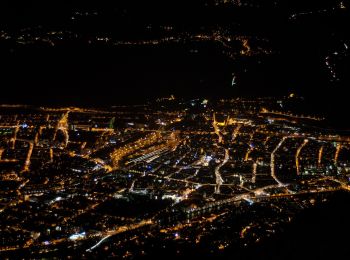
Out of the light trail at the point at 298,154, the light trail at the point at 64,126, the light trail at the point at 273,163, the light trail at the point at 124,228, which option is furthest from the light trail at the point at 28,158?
the light trail at the point at 298,154

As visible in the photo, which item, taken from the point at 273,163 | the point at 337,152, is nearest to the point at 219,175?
the point at 273,163

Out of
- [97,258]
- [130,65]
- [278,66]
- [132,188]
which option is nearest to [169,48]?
[130,65]

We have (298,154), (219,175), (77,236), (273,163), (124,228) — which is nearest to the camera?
(77,236)

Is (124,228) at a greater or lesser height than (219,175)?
lesser

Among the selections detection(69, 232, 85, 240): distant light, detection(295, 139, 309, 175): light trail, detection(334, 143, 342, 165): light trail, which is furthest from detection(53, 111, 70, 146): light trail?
detection(334, 143, 342, 165): light trail

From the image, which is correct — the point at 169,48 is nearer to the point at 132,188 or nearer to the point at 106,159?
the point at 106,159

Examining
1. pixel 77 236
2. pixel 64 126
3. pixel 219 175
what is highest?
pixel 64 126

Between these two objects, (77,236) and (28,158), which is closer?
(77,236)

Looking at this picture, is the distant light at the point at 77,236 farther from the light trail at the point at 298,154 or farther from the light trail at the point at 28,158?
the light trail at the point at 298,154

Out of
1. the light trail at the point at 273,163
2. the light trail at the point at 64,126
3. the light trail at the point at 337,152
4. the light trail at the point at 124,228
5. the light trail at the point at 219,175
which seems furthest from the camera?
the light trail at the point at 64,126

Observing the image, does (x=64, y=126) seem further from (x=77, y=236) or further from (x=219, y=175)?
(x=77, y=236)

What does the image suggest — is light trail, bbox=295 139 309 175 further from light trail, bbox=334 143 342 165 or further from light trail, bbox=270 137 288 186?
light trail, bbox=334 143 342 165
